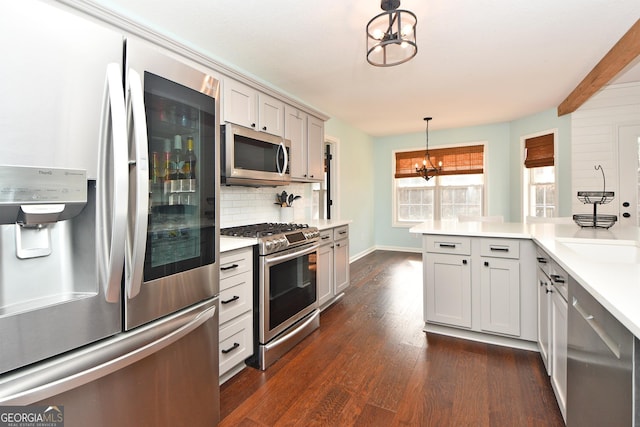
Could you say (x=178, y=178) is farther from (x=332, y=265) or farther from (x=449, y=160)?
(x=449, y=160)

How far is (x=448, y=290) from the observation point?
2.67 metres

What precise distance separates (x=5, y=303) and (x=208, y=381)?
2.83 ft

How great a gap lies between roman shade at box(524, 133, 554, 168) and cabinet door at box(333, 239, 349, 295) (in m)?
3.60

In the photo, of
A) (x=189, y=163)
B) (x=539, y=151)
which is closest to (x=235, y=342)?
(x=189, y=163)

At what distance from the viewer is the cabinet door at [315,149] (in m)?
3.64

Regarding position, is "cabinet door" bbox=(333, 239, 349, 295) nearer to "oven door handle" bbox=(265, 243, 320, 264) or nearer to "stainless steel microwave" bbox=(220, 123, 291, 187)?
"oven door handle" bbox=(265, 243, 320, 264)

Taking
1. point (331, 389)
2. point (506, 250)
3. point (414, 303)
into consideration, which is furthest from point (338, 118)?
point (331, 389)

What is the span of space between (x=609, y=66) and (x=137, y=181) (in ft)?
13.2

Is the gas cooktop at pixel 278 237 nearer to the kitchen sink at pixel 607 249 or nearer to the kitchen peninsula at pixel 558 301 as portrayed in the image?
the kitchen peninsula at pixel 558 301

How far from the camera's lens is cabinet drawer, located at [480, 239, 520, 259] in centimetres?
241

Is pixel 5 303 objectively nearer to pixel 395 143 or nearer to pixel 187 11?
pixel 187 11

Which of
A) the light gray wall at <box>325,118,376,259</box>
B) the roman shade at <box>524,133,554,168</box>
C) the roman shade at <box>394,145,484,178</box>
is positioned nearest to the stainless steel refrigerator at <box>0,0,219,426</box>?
the light gray wall at <box>325,118,376,259</box>

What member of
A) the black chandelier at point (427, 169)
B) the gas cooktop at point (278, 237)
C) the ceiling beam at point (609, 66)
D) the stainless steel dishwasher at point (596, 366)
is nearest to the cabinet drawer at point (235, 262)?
the gas cooktop at point (278, 237)

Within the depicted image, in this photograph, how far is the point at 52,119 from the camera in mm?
898
